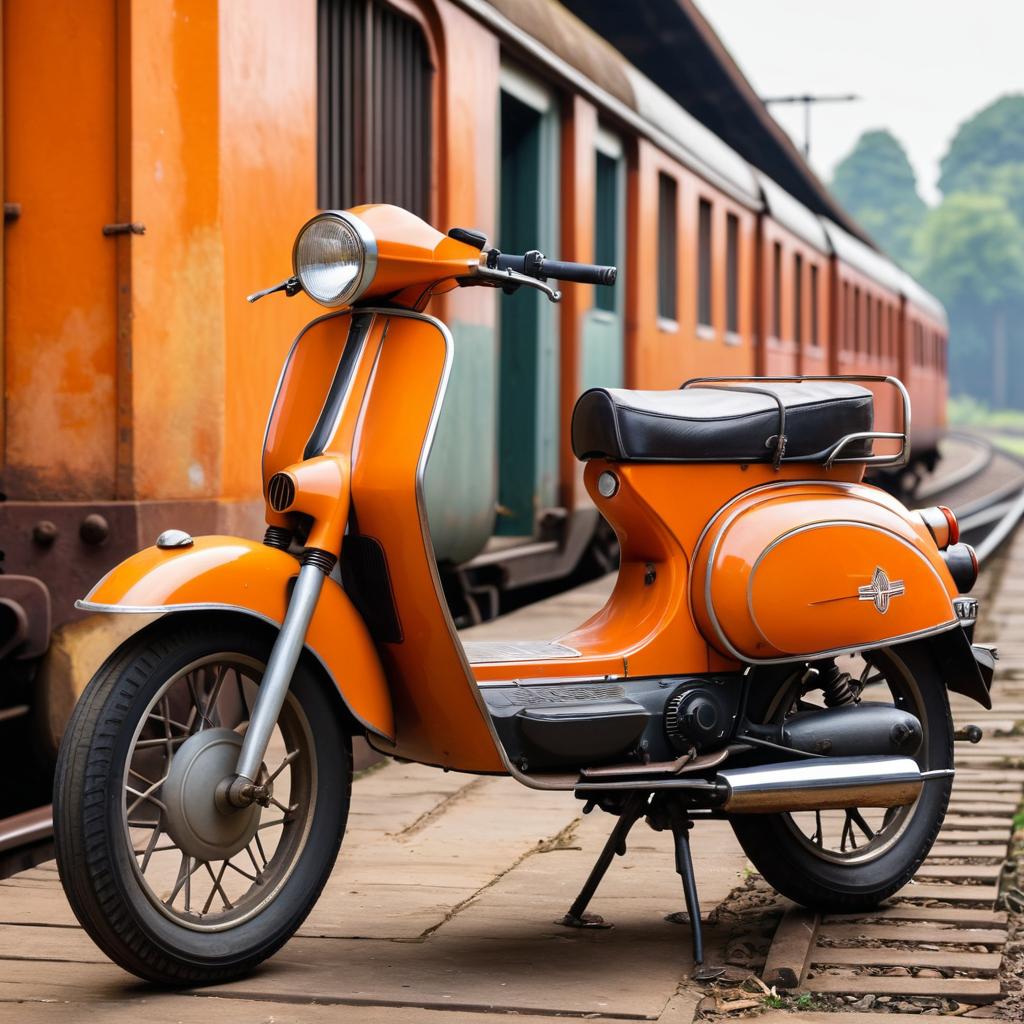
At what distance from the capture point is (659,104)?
34.7 feet

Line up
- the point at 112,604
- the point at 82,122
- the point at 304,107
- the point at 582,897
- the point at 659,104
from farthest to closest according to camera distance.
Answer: the point at 659,104 → the point at 304,107 → the point at 82,122 → the point at 582,897 → the point at 112,604

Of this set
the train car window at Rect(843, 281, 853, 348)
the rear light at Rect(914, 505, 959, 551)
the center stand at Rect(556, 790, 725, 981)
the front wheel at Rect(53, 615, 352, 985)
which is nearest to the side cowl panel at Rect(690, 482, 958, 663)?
the rear light at Rect(914, 505, 959, 551)

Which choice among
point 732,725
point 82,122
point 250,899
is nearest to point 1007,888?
point 732,725

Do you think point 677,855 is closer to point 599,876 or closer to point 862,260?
point 599,876

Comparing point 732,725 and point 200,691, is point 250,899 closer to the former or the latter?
point 200,691

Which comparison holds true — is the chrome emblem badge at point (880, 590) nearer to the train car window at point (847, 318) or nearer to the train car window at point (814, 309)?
the train car window at point (814, 309)

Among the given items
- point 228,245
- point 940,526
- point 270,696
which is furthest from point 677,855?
point 228,245

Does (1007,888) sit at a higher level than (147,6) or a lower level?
lower

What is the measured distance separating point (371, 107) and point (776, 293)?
30.6ft

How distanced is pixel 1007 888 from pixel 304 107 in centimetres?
327

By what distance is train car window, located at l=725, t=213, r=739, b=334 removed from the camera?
12929mm

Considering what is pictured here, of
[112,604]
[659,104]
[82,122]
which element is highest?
[659,104]

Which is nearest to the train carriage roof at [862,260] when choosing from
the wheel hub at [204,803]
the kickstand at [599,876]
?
the kickstand at [599,876]

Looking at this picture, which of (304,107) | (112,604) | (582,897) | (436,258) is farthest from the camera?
(304,107)
